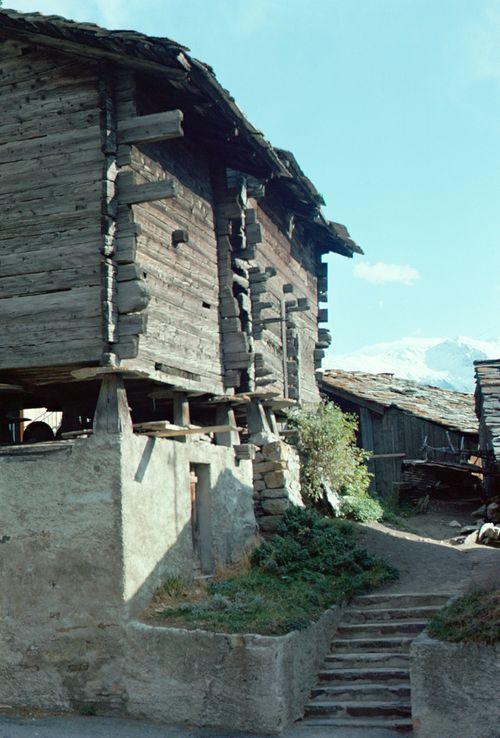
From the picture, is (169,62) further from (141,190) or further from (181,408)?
(181,408)

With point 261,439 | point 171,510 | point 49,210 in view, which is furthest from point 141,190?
point 261,439

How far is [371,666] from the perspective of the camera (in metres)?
10.9

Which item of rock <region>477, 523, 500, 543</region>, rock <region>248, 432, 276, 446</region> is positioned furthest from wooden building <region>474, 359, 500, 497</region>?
rock <region>248, 432, 276, 446</region>

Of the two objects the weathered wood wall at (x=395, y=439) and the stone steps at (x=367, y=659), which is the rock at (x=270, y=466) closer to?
the stone steps at (x=367, y=659)

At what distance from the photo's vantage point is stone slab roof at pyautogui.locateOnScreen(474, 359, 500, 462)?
15473 millimetres

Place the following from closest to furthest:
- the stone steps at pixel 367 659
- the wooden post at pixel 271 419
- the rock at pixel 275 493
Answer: the stone steps at pixel 367 659 < the rock at pixel 275 493 < the wooden post at pixel 271 419

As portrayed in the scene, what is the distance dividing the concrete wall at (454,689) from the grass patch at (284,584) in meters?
1.85

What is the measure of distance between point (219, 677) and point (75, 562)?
2323 mm

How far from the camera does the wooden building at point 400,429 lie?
2367 cm

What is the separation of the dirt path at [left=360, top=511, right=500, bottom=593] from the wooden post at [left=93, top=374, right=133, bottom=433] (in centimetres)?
454

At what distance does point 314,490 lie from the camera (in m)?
15.9

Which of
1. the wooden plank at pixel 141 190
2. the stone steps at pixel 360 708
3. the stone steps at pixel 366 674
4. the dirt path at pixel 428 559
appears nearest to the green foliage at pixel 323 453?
the dirt path at pixel 428 559

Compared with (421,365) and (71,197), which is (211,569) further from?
(421,365)

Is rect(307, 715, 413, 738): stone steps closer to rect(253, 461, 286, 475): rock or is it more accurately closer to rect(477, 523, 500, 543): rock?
rect(253, 461, 286, 475): rock
